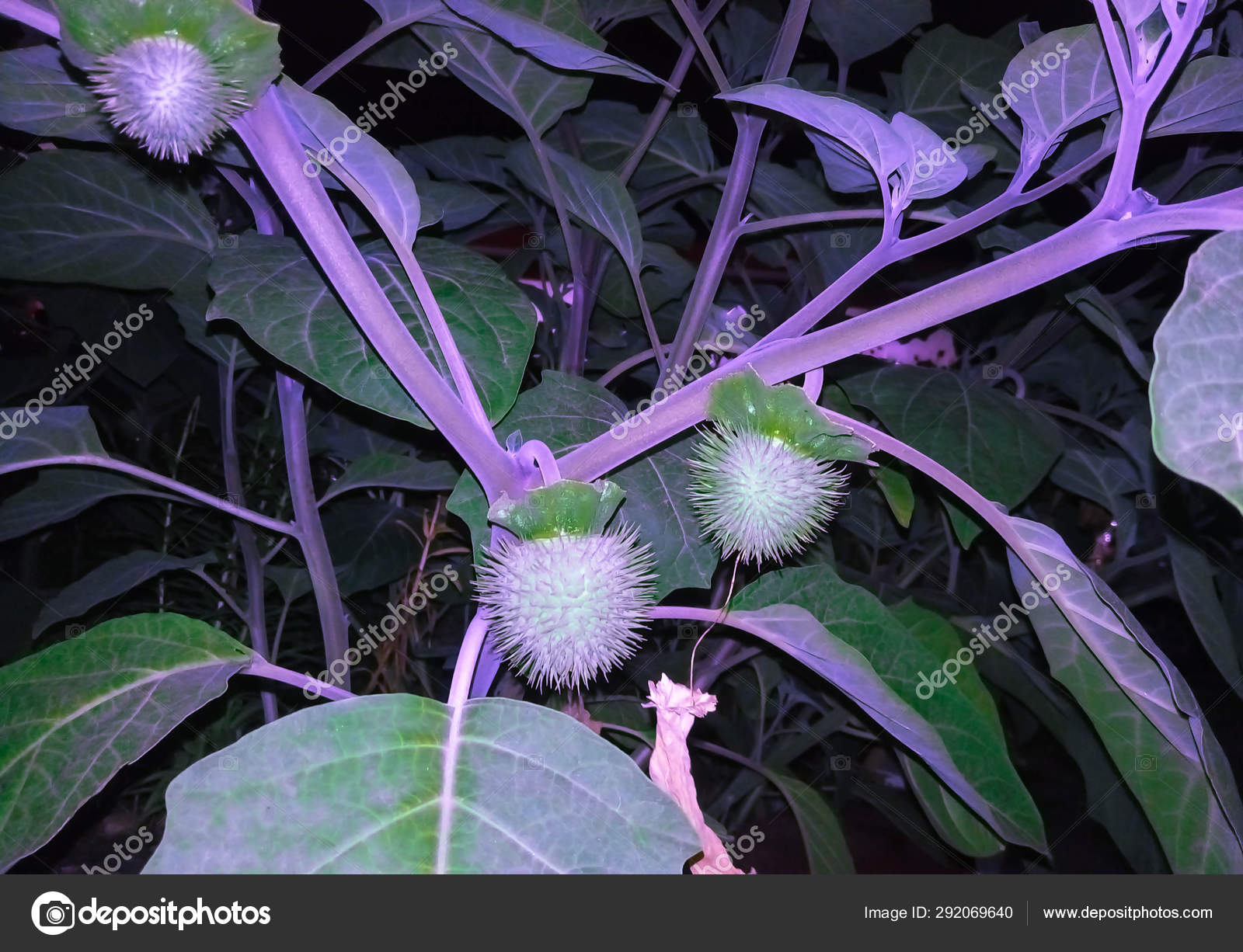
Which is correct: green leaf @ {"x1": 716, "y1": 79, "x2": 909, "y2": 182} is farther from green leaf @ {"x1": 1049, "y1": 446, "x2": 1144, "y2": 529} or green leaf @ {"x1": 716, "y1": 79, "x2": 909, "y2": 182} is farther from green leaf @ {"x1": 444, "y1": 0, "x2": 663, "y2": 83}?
green leaf @ {"x1": 1049, "y1": 446, "x2": 1144, "y2": 529}

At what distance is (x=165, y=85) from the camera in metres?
0.32

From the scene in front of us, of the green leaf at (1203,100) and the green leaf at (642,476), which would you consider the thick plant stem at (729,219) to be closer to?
the green leaf at (642,476)

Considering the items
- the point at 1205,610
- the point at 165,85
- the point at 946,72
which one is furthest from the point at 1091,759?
the point at 165,85

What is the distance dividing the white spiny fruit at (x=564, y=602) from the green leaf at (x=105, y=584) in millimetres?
582

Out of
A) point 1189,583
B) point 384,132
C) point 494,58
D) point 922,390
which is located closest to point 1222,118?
point 922,390

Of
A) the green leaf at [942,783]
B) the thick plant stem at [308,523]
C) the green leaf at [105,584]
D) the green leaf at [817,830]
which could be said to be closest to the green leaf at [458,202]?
the thick plant stem at [308,523]

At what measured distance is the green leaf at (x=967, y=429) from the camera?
68 centimetres

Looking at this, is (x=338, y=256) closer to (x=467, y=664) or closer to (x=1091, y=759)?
(x=467, y=664)

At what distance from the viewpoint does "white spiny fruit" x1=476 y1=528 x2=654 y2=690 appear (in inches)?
14.4

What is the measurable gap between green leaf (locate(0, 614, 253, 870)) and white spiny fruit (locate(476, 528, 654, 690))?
200 mm

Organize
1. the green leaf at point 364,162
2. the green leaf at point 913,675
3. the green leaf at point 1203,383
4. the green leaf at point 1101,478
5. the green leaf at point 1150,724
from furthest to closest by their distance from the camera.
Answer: the green leaf at point 1101,478
the green leaf at point 913,675
the green leaf at point 1150,724
the green leaf at point 364,162
the green leaf at point 1203,383

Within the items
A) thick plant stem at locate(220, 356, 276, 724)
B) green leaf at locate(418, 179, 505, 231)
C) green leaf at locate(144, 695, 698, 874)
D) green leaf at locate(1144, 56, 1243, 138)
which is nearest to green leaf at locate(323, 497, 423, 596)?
thick plant stem at locate(220, 356, 276, 724)

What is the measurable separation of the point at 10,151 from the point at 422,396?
87 centimetres

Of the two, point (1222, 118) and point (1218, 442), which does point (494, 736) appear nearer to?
point (1218, 442)
